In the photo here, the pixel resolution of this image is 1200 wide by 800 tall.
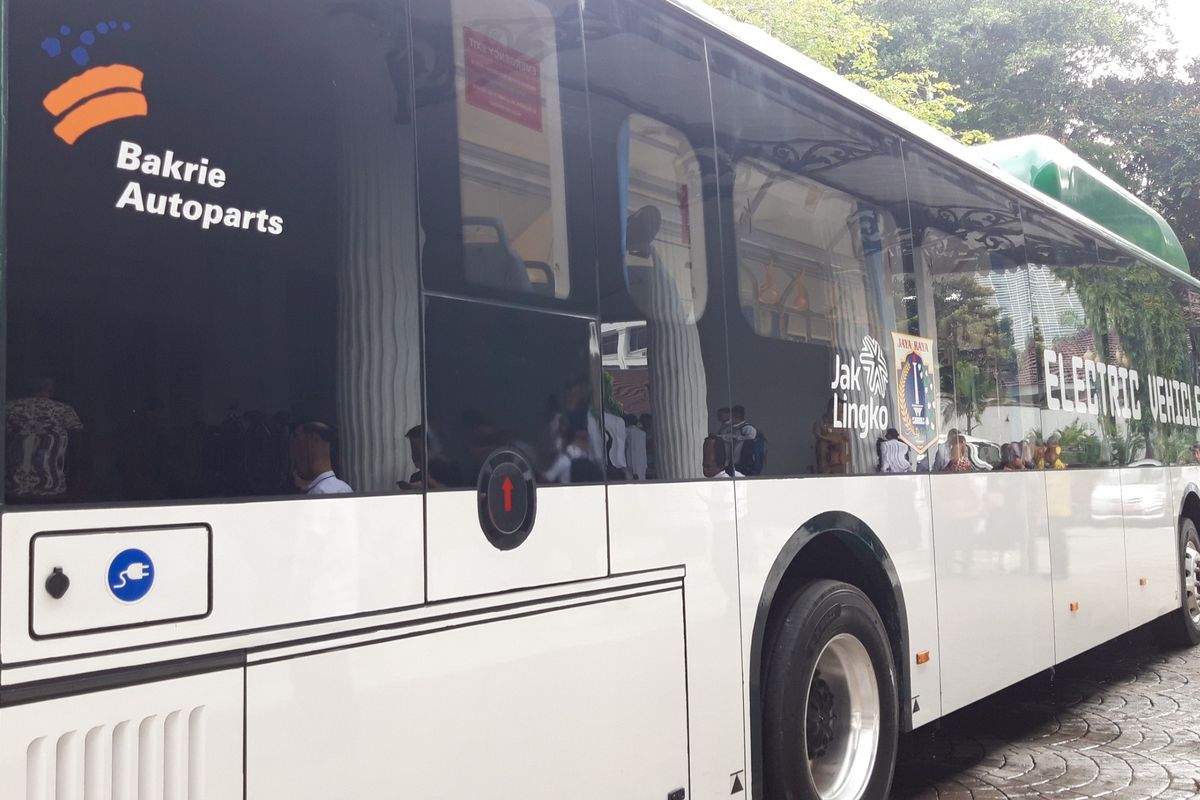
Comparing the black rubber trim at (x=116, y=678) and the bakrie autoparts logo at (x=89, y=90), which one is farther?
the bakrie autoparts logo at (x=89, y=90)

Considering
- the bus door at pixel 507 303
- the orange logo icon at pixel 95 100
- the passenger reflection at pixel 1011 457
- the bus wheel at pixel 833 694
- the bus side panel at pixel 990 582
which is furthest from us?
the passenger reflection at pixel 1011 457

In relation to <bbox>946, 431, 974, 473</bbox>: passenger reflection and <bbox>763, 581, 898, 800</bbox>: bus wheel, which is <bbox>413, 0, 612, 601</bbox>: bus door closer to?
<bbox>763, 581, 898, 800</bbox>: bus wheel

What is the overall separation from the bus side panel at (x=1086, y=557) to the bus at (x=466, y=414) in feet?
4.08

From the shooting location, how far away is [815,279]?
185 inches

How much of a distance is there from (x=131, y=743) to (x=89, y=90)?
4.02 feet

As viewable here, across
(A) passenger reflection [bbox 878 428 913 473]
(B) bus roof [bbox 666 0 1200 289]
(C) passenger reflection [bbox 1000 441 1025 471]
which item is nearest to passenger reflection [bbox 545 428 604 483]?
(B) bus roof [bbox 666 0 1200 289]

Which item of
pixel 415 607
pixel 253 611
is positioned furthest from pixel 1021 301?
pixel 253 611

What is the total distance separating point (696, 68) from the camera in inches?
163

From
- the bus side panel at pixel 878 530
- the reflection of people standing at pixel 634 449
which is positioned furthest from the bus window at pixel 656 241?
the bus side panel at pixel 878 530

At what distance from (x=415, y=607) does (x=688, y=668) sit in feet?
4.13

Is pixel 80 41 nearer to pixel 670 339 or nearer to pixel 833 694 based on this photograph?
pixel 670 339

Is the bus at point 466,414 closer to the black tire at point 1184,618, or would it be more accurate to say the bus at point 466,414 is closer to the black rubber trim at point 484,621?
the black rubber trim at point 484,621

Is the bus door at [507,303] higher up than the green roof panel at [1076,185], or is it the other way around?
the green roof panel at [1076,185]

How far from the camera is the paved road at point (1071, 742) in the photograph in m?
5.46
